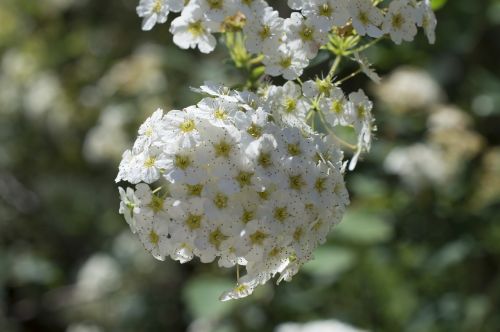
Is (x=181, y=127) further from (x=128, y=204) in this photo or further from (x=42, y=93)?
(x=42, y=93)

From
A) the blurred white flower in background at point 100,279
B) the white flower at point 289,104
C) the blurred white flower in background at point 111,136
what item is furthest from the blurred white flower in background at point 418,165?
the blurred white flower in background at point 100,279

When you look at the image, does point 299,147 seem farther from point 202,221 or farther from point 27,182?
point 27,182

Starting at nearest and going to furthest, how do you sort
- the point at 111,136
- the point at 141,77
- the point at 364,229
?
1. the point at 364,229
2. the point at 141,77
3. the point at 111,136

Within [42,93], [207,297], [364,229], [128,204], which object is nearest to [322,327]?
[364,229]

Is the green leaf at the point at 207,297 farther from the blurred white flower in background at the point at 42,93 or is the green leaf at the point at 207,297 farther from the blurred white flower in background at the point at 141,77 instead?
the blurred white flower in background at the point at 42,93

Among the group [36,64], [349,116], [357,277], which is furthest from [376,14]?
[36,64]

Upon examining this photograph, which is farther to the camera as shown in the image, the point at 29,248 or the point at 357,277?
the point at 29,248
